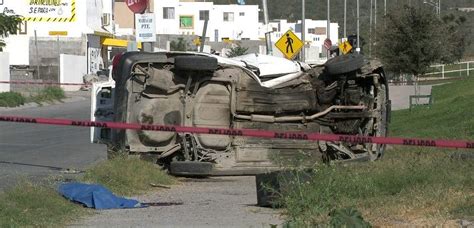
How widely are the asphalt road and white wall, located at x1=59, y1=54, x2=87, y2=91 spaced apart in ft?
80.4

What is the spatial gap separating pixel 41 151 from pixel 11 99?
1623cm

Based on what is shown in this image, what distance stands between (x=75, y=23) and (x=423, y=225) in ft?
163

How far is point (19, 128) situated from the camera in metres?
25.3

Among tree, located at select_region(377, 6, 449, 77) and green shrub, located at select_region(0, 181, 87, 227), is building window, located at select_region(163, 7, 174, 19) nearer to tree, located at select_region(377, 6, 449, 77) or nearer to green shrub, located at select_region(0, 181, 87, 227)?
tree, located at select_region(377, 6, 449, 77)

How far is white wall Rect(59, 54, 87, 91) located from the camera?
167 feet

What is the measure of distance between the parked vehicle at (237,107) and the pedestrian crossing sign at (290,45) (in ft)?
60.6

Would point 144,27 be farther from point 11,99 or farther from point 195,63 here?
point 11,99

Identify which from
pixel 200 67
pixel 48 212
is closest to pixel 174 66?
pixel 200 67

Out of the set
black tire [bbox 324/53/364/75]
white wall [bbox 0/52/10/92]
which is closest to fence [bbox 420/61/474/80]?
white wall [bbox 0/52/10/92]

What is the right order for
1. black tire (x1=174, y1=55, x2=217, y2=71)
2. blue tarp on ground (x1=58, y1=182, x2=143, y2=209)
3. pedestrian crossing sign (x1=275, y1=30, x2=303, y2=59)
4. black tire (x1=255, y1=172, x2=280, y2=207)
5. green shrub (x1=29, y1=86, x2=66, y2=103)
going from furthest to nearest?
green shrub (x1=29, y1=86, x2=66, y2=103)
pedestrian crossing sign (x1=275, y1=30, x2=303, y2=59)
black tire (x1=174, y1=55, x2=217, y2=71)
blue tarp on ground (x1=58, y1=182, x2=143, y2=209)
black tire (x1=255, y1=172, x2=280, y2=207)

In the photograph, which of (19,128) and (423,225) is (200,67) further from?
Result: (19,128)

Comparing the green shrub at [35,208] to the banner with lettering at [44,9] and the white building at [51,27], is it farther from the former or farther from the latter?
the banner with lettering at [44,9]

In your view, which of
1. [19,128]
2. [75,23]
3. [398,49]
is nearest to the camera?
[19,128]

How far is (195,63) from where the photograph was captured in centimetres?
1442
